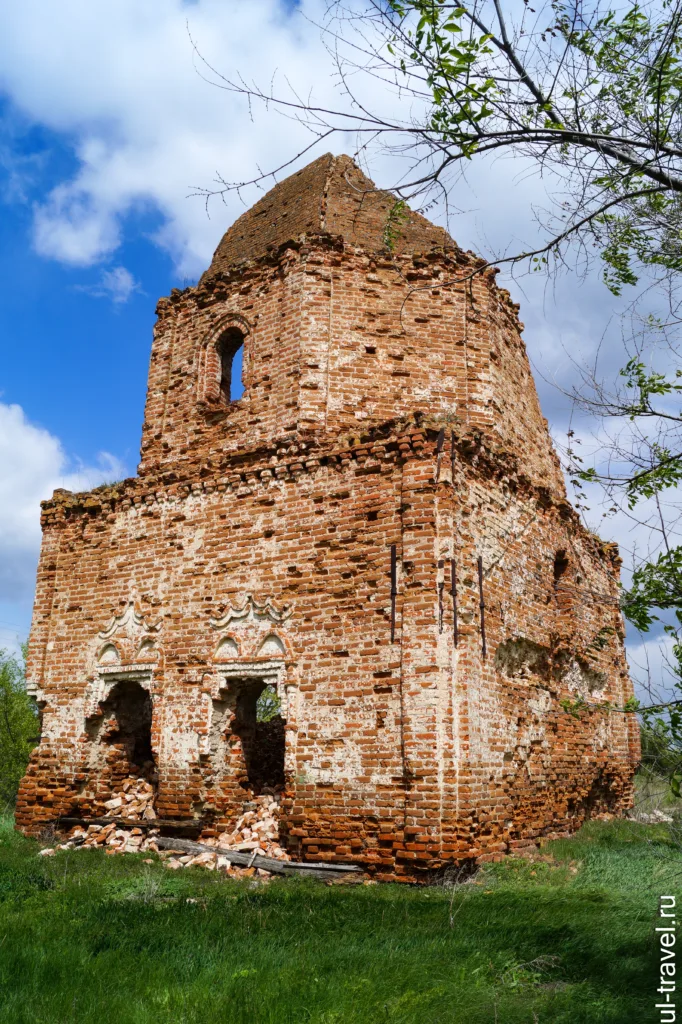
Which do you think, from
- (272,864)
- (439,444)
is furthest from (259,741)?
(439,444)

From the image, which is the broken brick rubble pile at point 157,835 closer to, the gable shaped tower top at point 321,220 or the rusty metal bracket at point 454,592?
the rusty metal bracket at point 454,592

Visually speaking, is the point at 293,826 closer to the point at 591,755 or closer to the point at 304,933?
the point at 304,933

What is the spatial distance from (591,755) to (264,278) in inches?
318

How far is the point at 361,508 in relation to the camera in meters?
7.87

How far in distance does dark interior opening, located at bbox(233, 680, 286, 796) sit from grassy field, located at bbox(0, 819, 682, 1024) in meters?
1.95

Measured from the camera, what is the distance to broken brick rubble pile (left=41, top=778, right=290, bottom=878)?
7.62 meters

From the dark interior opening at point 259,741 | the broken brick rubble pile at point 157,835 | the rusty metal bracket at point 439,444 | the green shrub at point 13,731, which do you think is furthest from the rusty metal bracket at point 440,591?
the green shrub at point 13,731

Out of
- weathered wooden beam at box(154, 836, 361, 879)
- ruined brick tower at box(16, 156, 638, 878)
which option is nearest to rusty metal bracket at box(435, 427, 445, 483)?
ruined brick tower at box(16, 156, 638, 878)

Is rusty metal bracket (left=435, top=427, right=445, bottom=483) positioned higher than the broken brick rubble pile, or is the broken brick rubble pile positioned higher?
rusty metal bracket (left=435, top=427, right=445, bottom=483)

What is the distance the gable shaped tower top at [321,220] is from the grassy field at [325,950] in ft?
25.9

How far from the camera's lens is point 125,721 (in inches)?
391

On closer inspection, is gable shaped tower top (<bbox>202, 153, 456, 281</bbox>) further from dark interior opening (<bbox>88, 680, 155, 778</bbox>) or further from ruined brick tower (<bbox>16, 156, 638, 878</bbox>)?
dark interior opening (<bbox>88, 680, 155, 778</bbox>)

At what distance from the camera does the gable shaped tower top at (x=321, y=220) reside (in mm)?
10383

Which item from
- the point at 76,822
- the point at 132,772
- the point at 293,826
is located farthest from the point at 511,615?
the point at 76,822
